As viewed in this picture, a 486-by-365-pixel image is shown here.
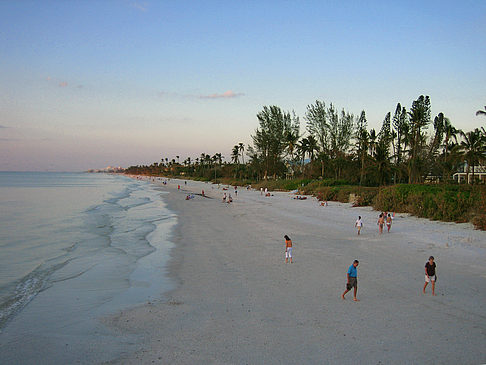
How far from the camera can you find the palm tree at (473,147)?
3972cm

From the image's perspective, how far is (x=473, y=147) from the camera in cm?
4041

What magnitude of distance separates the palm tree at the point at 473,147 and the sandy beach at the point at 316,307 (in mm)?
28457

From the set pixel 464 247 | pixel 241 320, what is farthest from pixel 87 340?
pixel 464 247

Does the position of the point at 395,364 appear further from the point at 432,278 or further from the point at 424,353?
the point at 432,278

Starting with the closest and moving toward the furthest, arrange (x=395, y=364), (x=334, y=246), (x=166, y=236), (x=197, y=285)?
(x=395, y=364), (x=197, y=285), (x=334, y=246), (x=166, y=236)

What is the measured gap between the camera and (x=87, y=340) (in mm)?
7164

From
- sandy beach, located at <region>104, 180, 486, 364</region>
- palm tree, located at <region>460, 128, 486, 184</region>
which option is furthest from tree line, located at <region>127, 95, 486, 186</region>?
sandy beach, located at <region>104, 180, 486, 364</region>

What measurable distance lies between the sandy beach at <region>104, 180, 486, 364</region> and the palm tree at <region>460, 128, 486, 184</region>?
28.5 metres

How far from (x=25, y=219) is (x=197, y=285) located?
21811mm

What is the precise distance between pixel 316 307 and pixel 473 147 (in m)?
41.2

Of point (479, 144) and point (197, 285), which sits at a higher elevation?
point (479, 144)

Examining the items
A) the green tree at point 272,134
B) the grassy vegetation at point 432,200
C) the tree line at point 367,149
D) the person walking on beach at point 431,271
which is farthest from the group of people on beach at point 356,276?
the green tree at point 272,134

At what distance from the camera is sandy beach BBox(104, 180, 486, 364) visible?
21.2 ft

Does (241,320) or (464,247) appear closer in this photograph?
(241,320)
